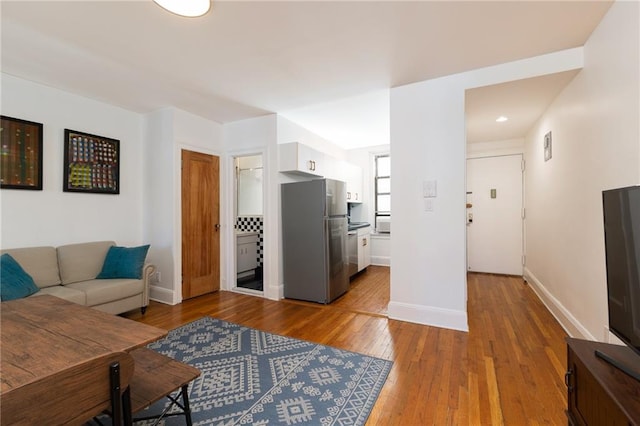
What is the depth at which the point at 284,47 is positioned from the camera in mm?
2240

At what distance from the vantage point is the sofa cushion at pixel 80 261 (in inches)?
114

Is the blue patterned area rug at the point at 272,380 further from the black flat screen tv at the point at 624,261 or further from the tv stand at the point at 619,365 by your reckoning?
the black flat screen tv at the point at 624,261

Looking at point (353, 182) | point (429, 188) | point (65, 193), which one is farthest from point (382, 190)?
point (65, 193)

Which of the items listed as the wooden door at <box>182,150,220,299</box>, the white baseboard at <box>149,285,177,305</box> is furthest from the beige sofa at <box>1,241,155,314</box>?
the wooden door at <box>182,150,220,299</box>

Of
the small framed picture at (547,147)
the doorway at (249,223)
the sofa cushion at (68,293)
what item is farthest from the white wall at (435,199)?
the sofa cushion at (68,293)

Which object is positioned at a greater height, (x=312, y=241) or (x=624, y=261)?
(x=624, y=261)

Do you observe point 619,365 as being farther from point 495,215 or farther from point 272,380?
point 495,215

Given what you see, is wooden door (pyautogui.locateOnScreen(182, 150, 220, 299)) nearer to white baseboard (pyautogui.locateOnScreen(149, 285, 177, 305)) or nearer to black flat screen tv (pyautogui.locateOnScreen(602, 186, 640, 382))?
white baseboard (pyautogui.locateOnScreen(149, 285, 177, 305))

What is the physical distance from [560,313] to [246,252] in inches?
168

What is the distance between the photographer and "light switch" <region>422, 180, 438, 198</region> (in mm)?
2787

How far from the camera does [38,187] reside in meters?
2.86

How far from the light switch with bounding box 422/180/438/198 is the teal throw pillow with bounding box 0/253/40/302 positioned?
3746 mm

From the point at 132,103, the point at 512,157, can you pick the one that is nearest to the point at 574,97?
the point at 512,157

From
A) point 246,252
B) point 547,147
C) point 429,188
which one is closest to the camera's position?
point 429,188
